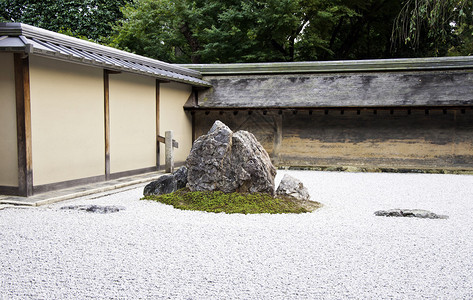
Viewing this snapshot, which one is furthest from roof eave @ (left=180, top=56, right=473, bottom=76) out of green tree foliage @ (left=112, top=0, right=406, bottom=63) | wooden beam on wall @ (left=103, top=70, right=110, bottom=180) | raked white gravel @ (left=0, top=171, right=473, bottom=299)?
raked white gravel @ (left=0, top=171, right=473, bottom=299)

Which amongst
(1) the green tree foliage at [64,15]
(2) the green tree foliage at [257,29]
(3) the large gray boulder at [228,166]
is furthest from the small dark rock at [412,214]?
(1) the green tree foliage at [64,15]

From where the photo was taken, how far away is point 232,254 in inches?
156

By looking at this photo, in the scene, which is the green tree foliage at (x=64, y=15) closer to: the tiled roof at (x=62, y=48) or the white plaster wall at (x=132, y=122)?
the white plaster wall at (x=132, y=122)

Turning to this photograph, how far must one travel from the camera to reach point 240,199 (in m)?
6.27

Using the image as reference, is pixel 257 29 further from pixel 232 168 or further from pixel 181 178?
pixel 232 168

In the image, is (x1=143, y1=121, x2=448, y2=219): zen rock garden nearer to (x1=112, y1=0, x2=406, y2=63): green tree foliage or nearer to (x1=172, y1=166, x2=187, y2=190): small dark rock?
(x1=172, y1=166, x2=187, y2=190): small dark rock

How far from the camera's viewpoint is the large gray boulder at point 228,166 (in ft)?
21.2

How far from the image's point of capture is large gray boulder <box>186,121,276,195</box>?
648 cm

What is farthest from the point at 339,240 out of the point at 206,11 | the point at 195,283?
the point at 206,11

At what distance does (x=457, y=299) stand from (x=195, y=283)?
75.1 inches

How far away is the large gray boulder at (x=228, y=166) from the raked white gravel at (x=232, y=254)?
0.80m

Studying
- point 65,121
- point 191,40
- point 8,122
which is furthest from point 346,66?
point 191,40

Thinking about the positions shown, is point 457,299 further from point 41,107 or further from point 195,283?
point 41,107

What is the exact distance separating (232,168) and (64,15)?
20.1 m
